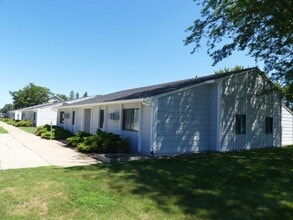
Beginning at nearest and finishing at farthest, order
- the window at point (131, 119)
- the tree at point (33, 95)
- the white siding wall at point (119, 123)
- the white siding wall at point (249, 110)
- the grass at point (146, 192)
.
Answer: the grass at point (146, 192), the white siding wall at point (119, 123), the window at point (131, 119), the white siding wall at point (249, 110), the tree at point (33, 95)

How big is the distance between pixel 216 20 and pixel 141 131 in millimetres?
7555

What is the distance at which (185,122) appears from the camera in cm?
1362

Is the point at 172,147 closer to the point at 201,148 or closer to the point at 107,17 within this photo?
the point at 201,148

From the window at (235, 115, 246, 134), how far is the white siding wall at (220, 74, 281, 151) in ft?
0.76

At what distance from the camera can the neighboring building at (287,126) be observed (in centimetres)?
2027

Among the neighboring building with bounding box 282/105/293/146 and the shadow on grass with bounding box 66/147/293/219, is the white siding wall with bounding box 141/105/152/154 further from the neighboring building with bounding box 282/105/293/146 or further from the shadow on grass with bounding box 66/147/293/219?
the neighboring building with bounding box 282/105/293/146

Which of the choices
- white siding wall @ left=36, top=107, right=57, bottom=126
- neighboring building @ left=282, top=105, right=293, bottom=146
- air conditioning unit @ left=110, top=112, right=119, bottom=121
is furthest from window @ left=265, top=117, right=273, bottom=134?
white siding wall @ left=36, top=107, right=57, bottom=126

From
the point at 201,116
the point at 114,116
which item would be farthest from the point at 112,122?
the point at 201,116

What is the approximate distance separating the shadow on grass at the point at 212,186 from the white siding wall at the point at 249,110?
4150 millimetres

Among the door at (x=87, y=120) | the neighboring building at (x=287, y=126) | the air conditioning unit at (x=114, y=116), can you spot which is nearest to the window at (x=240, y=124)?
the neighboring building at (x=287, y=126)

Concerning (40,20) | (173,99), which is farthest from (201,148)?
(40,20)

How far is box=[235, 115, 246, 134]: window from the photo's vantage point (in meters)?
15.7

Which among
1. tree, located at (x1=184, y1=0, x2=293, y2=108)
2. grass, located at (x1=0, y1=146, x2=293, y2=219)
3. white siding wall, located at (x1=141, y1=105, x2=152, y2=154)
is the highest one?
tree, located at (x1=184, y1=0, x2=293, y2=108)

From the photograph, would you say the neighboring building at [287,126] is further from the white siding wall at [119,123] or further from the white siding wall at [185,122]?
the white siding wall at [119,123]
